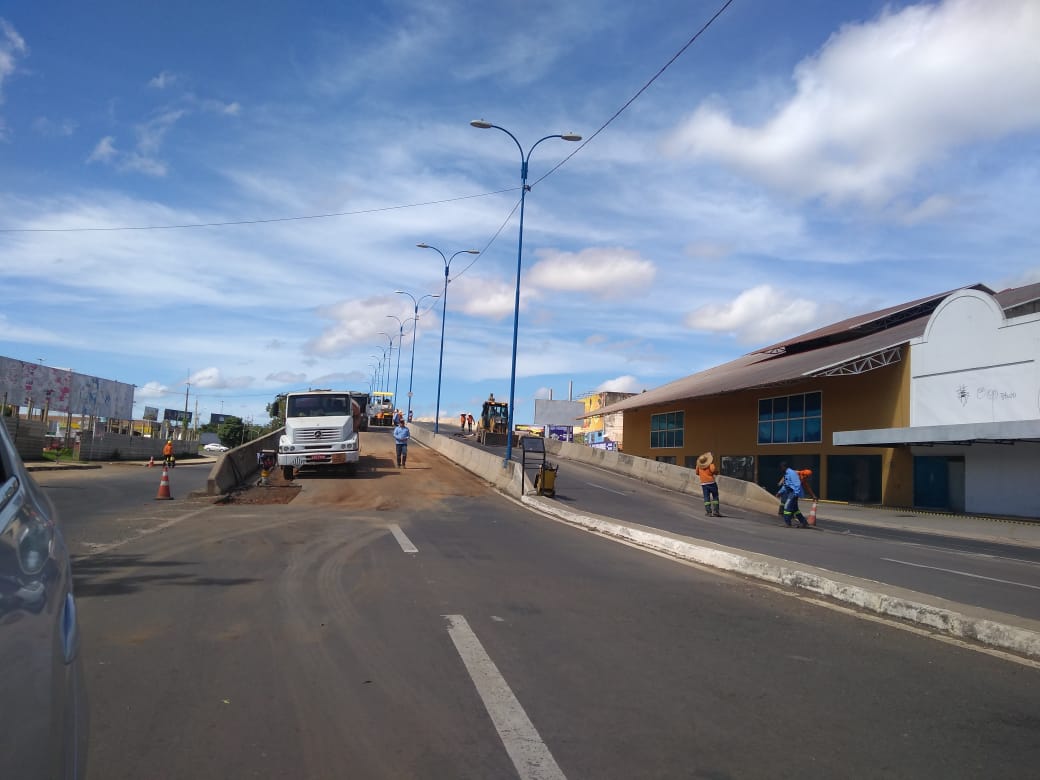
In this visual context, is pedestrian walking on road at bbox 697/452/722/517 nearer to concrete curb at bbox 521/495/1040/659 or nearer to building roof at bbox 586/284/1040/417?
concrete curb at bbox 521/495/1040/659

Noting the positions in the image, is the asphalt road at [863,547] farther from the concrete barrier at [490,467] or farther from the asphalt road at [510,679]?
the asphalt road at [510,679]

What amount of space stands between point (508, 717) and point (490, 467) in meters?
23.6

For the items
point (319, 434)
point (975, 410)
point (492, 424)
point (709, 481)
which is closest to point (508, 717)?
point (709, 481)

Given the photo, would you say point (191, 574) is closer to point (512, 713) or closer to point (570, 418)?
point (512, 713)

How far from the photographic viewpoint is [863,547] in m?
16.5

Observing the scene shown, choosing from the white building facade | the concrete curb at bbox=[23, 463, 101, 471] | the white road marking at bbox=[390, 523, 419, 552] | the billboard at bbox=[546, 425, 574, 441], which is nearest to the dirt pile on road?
the white road marking at bbox=[390, 523, 419, 552]

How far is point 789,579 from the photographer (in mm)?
9789

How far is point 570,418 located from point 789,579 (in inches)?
3578

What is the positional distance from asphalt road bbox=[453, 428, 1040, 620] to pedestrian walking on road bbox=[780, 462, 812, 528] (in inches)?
16.5

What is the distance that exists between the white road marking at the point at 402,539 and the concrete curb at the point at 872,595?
3876mm

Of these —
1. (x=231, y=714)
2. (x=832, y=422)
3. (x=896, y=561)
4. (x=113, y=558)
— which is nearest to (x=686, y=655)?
(x=231, y=714)

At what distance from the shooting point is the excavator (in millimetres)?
50188

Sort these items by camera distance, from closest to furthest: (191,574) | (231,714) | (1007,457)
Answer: (231,714), (191,574), (1007,457)

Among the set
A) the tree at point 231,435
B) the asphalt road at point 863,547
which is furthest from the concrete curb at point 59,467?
the tree at point 231,435
